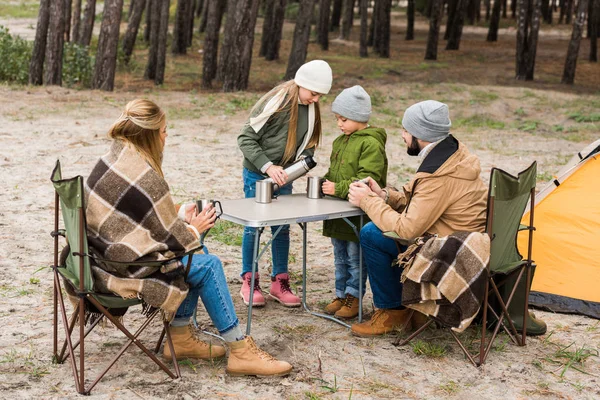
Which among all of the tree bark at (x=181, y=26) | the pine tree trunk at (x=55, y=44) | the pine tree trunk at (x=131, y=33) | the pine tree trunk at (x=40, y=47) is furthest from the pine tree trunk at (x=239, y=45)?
the tree bark at (x=181, y=26)

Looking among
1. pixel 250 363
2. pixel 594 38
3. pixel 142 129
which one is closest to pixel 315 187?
pixel 250 363

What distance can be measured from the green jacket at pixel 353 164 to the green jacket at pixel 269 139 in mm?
328

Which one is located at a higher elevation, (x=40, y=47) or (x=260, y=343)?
(x=40, y=47)

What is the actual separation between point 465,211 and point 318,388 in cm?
123

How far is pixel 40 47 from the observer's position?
16.2 metres

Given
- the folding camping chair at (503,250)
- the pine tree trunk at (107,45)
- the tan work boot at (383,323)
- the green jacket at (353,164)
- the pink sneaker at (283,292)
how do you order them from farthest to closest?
the pine tree trunk at (107,45) → the pink sneaker at (283,292) → the green jacket at (353,164) → the tan work boot at (383,323) → the folding camping chair at (503,250)

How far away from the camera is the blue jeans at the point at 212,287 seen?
13.0 feet

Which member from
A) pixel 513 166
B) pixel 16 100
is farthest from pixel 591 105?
pixel 16 100

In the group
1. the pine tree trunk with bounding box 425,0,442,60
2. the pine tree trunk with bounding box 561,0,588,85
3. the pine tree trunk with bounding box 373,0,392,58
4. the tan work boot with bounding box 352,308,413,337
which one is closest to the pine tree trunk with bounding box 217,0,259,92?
the pine tree trunk with bounding box 561,0,588,85

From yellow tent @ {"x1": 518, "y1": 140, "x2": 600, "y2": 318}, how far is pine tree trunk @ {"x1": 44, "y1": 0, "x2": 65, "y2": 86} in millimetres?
11814

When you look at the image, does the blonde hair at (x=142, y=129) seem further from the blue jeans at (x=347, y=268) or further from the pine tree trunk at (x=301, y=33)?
the pine tree trunk at (x=301, y=33)

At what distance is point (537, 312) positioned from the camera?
5.30 m

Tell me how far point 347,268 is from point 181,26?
20.0 metres

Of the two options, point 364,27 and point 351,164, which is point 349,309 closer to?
point 351,164
